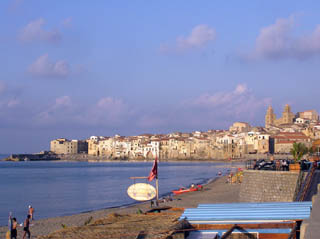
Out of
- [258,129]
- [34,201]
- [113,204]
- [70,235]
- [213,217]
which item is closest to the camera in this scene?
[70,235]

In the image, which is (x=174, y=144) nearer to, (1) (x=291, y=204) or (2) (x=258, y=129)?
(2) (x=258, y=129)

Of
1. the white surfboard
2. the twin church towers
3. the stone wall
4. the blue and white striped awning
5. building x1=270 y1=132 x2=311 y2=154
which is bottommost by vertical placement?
the stone wall

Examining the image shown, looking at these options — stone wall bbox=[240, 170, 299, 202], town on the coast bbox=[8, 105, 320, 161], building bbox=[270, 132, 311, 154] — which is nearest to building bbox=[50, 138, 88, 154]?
town on the coast bbox=[8, 105, 320, 161]

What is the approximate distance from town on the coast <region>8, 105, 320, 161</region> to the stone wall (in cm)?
8057

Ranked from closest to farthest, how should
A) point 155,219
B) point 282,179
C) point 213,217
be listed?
point 213,217 < point 155,219 < point 282,179

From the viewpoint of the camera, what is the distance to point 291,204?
6.76m

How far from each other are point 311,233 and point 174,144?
144 meters

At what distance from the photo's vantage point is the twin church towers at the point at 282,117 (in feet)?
536

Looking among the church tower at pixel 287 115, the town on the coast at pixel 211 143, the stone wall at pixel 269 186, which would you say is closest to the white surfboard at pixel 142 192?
the stone wall at pixel 269 186

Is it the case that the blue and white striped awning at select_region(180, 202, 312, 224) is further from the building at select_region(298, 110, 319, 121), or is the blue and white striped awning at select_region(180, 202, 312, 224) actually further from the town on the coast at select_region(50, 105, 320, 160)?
the building at select_region(298, 110, 319, 121)

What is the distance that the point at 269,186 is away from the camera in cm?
1867

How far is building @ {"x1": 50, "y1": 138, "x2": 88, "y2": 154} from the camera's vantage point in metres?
187

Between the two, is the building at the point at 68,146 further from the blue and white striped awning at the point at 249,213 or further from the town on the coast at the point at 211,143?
the blue and white striped awning at the point at 249,213

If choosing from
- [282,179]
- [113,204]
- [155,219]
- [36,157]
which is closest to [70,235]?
[155,219]
